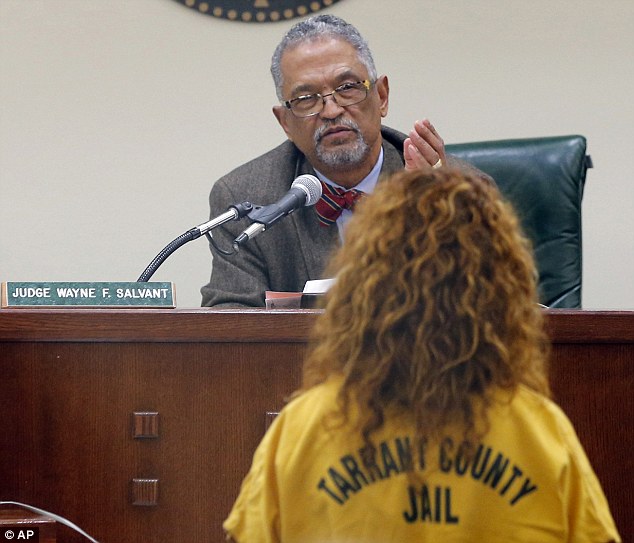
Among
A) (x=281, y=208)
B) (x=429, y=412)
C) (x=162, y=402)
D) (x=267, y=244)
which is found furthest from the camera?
(x=267, y=244)

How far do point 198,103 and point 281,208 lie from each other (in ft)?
3.55

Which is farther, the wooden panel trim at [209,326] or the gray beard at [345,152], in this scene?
the gray beard at [345,152]

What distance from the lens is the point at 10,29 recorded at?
2.76 metres

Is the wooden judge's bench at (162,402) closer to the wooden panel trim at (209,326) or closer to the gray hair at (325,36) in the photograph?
the wooden panel trim at (209,326)

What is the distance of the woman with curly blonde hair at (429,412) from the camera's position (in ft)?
3.17

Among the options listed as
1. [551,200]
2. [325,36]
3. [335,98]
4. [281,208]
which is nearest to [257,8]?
[325,36]

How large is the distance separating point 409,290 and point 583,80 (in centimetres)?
192

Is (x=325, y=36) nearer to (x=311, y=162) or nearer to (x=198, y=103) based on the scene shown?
(x=311, y=162)

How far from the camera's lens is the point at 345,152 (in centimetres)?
217

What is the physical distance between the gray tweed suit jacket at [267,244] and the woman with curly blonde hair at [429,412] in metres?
1.03

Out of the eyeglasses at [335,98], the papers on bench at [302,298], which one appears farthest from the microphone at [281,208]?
the eyeglasses at [335,98]

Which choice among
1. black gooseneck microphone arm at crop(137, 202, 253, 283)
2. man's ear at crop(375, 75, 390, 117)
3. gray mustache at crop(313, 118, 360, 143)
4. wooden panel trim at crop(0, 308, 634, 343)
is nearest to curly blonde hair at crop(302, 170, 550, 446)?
wooden panel trim at crop(0, 308, 634, 343)

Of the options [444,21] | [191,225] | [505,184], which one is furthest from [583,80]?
[191,225]

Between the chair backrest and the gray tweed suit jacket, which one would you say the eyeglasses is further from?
the chair backrest
